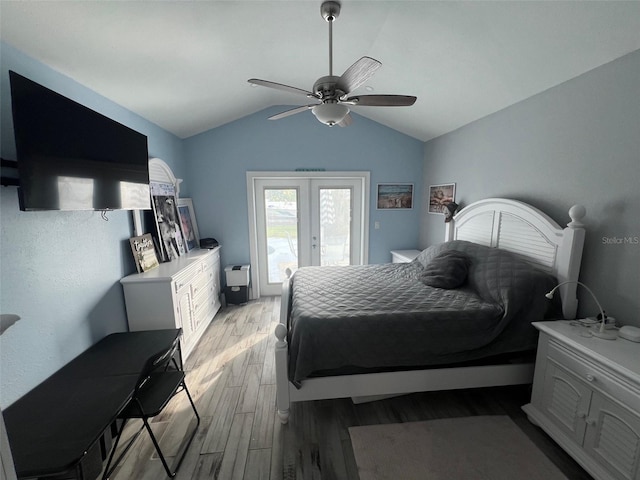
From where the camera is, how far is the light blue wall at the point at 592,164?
1719 millimetres

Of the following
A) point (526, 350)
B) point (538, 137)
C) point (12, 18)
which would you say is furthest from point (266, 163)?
point (526, 350)

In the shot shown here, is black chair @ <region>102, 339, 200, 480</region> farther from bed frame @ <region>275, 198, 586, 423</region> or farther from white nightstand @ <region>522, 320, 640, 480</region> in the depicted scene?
white nightstand @ <region>522, 320, 640, 480</region>

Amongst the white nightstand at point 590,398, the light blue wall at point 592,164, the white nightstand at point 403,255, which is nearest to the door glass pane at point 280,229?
the white nightstand at point 403,255

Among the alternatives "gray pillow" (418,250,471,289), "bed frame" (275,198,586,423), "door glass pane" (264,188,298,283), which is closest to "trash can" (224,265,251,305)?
"door glass pane" (264,188,298,283)

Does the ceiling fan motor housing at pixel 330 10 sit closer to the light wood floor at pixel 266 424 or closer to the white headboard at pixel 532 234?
the white headboard at pixel 532 234

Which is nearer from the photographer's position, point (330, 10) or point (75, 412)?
point (75, 412)

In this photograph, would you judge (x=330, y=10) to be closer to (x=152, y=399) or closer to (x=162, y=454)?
(x=152, y=399)

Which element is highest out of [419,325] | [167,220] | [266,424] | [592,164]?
[592,164]

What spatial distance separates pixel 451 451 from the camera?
1.72m

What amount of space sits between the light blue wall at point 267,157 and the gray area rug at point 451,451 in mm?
2861

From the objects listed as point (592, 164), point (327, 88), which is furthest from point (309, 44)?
point (592, 164)

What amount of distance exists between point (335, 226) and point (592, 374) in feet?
10.6

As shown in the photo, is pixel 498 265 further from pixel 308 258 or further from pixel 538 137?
pixel 308 258

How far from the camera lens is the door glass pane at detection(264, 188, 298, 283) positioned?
4172 millimetres
